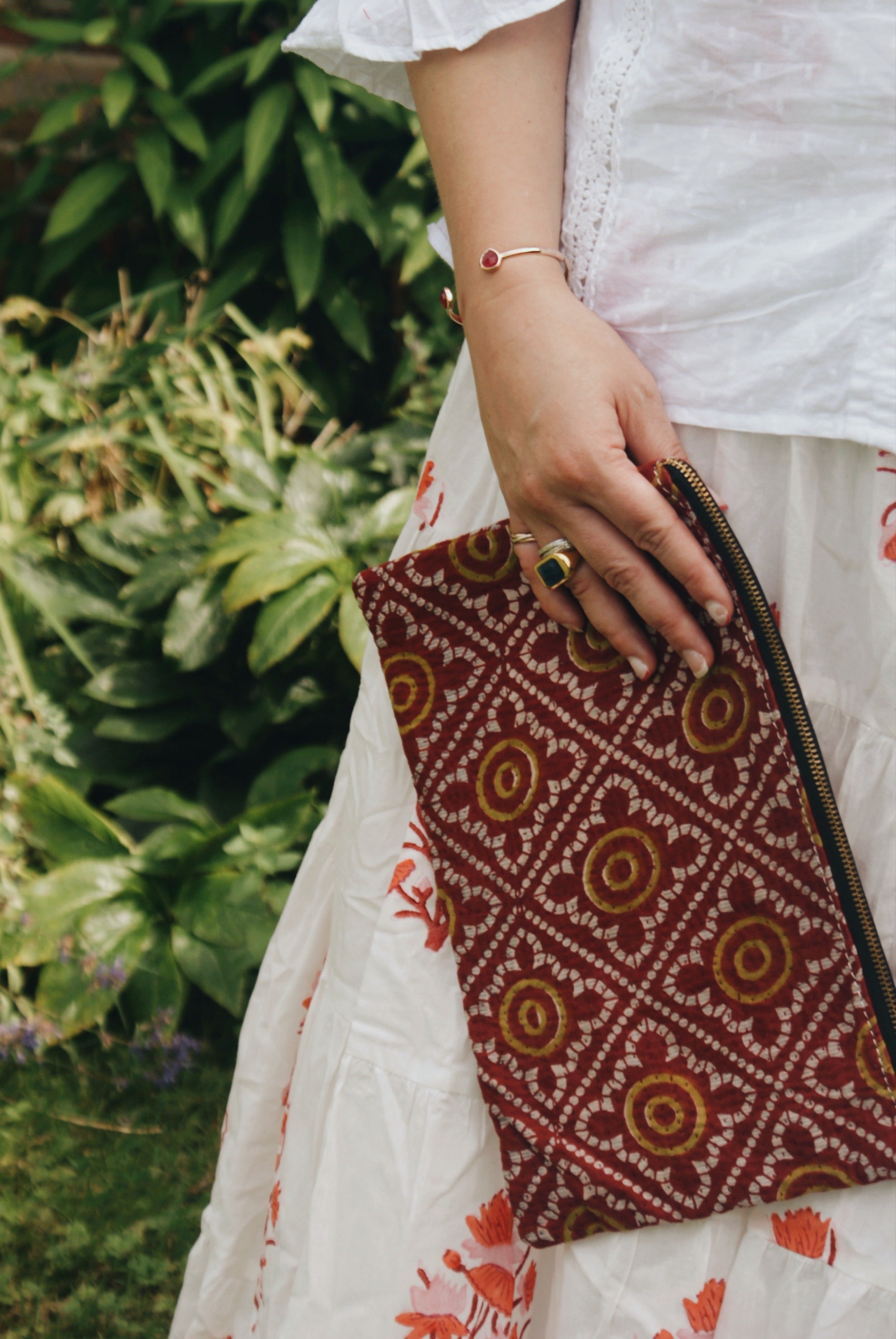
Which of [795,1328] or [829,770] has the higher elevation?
[829,770]

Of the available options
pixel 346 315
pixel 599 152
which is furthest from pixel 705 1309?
pixel 346 315

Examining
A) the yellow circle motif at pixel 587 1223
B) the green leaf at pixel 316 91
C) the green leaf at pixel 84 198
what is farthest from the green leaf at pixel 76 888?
the green leaf at pixel 316 91

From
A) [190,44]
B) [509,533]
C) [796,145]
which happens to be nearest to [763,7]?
[796,145]

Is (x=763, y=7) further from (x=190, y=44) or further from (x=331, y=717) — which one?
(x=190, y=44)

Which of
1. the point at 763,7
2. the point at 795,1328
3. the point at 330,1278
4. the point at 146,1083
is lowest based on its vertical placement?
the point at 146,1083

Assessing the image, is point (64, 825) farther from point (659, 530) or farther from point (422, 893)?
point (659, 530)

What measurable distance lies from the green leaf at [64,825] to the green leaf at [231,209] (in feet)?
4.27

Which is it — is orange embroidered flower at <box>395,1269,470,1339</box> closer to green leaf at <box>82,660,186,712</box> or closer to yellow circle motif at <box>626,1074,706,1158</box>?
yellow circle motif at <box>626,1074,706,1158</box>

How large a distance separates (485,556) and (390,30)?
0.37 metres

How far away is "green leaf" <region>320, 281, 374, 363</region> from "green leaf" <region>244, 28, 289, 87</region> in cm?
44

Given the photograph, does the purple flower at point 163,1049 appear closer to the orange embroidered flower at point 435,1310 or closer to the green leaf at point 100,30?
the orange embroidered flower at point 435,1310

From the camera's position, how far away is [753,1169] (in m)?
0.62

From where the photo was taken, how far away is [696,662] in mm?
621

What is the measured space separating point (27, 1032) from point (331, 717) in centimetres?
76
